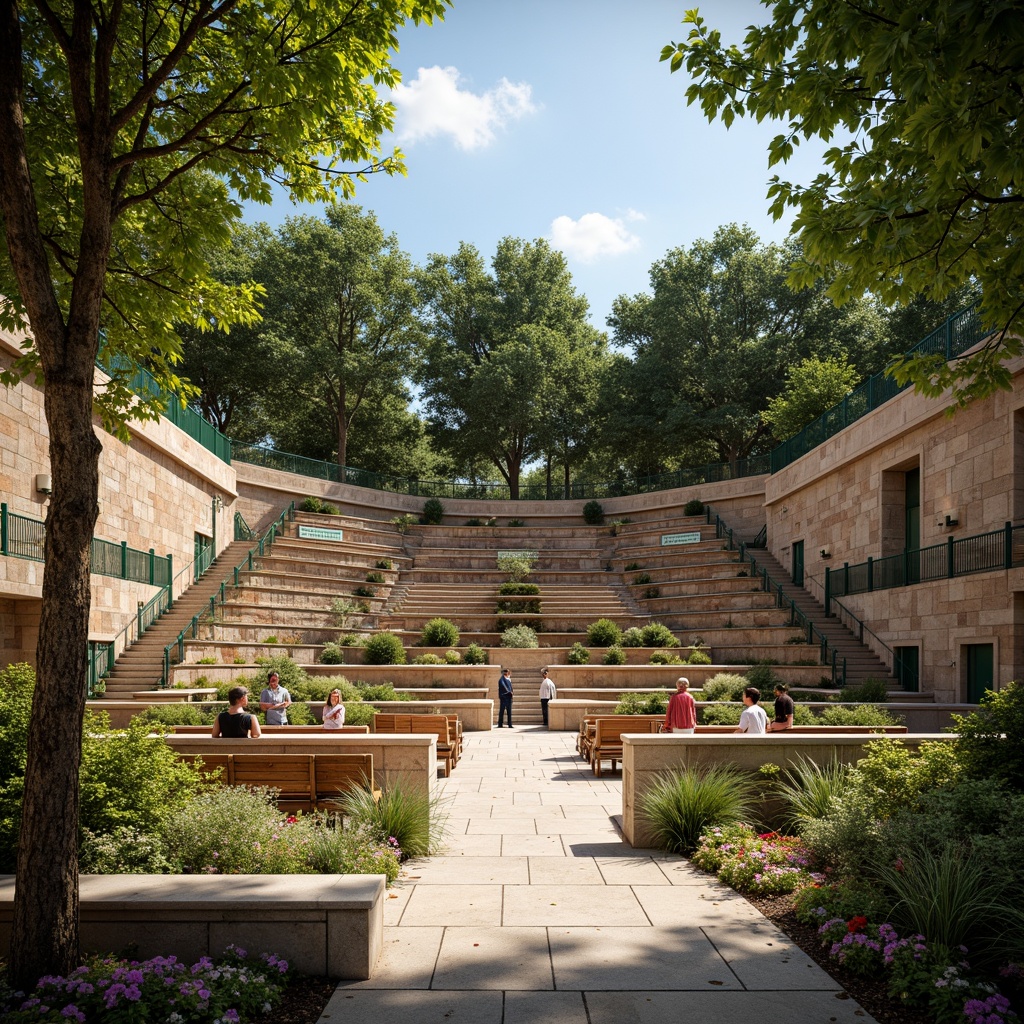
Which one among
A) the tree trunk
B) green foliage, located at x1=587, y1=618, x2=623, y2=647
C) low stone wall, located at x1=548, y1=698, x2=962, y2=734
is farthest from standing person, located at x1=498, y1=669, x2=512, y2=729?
the tree trunk

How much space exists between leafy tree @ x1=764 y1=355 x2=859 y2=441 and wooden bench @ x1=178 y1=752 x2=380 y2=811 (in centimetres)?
2826

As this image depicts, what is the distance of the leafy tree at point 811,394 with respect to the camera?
32656 millimetres

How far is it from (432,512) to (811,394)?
19.0m

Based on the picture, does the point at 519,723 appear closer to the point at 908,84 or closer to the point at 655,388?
the point at 908,84

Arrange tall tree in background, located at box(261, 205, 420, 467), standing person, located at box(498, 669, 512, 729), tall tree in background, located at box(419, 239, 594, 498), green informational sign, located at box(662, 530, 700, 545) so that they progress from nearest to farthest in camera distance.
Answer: standing person, located at box(498, 669, 512, 729), green informational sign, located at box(662, 530, 700, 545), tall tree in background, located at box(261, 205, 420, 467), tall tree in background, located at box(419, 239, 594, 498)

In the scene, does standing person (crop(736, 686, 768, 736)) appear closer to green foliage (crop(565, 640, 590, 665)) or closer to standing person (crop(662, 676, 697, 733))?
standing person (crop(662, 676, 697, 733))

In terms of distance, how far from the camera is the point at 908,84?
17.6 ft

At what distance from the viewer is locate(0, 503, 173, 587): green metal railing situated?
1503 cm

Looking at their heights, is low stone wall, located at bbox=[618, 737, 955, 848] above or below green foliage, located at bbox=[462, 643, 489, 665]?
above

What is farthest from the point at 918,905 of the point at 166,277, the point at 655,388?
the point at 655,388

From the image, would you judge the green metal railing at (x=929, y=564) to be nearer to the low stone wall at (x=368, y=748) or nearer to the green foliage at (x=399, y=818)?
the low stone wall at (x=368, y=748)

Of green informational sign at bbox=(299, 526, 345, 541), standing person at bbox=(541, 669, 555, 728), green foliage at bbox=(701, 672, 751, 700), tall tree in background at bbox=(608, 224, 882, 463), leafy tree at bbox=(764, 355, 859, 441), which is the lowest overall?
standing person at bbox=(541, 669, 555, 728)

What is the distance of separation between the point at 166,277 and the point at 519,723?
1658 centimetres

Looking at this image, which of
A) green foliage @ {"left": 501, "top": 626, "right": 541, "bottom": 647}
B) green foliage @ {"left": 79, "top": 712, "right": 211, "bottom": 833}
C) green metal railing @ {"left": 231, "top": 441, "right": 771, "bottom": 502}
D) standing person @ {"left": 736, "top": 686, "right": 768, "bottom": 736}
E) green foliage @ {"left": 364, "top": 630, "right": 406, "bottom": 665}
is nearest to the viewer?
green foliage @ {"left": 79, "top": 712, "right": 211, "bottom": 833}
